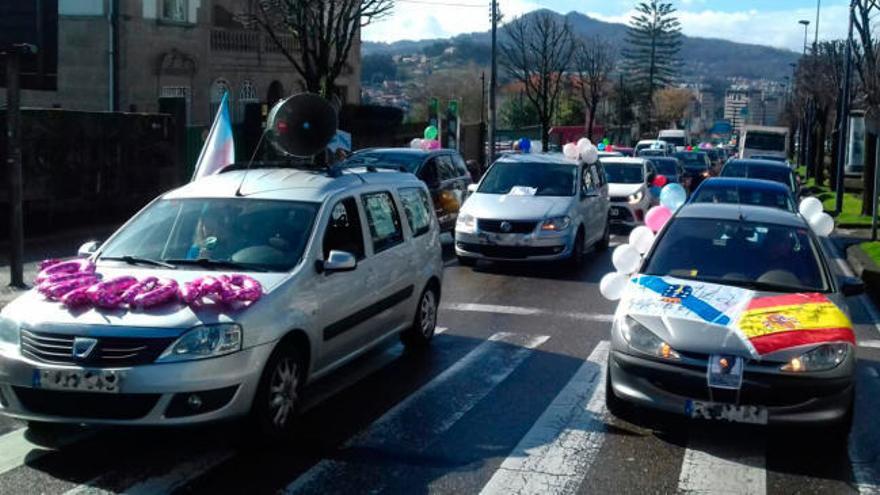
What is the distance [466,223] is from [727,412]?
8996 millimetres

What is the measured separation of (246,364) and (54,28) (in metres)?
7.86

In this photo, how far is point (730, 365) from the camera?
6.44m

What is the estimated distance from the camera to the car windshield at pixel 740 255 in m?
7.55

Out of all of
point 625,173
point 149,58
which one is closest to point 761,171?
point 625,173

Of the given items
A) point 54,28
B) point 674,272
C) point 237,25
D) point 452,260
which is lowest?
point 452,260

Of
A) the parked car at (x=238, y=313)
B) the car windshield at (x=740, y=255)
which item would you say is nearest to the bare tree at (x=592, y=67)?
the car windshield at (x=740, y=255)

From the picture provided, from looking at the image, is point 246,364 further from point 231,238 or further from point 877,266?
point 877,266

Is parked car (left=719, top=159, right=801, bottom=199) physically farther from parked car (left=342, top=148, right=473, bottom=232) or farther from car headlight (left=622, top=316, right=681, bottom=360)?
car headlight (left=622, top=316, right=681, bottom=360)

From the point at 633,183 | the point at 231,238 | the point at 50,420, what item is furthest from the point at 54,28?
the point at 633,183

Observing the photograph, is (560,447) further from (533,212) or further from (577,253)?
(577,253)

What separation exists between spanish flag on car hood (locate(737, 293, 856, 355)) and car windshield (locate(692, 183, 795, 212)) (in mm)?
7471

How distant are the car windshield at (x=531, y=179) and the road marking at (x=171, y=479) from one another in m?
10.2

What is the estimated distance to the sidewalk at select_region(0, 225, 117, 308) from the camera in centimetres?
1224

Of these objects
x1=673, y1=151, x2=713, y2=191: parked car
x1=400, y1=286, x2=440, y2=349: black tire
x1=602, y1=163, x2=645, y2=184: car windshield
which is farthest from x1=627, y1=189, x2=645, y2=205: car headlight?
x1=673, y1=151, x2=713, y2=191: parked car
